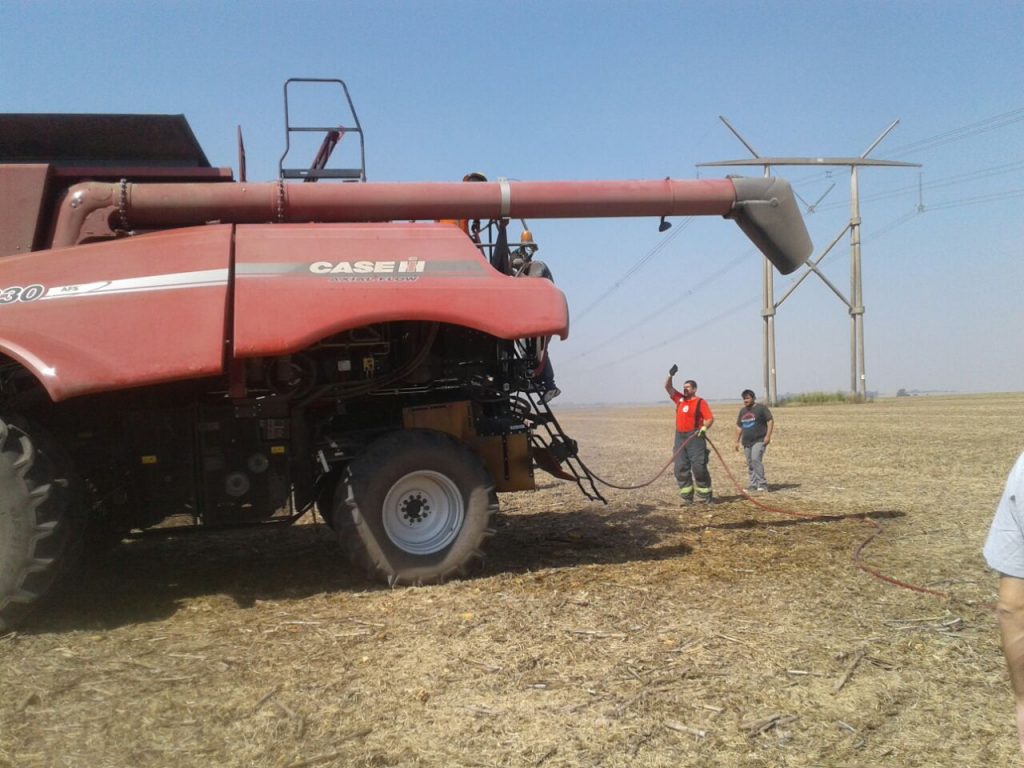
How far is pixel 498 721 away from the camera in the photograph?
3682mm

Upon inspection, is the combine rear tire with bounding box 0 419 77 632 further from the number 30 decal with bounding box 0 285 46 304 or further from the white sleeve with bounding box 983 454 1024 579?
the white sleeve with bounding box 983 454 1024 579

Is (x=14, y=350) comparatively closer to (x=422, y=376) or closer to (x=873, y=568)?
(x=422, y=376)

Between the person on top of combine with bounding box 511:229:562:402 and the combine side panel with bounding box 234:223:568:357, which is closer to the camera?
the combine side panel with bounding box 234:223:568:357

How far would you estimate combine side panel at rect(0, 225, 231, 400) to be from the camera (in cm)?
525

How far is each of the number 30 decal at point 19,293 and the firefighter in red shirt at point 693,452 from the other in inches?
295

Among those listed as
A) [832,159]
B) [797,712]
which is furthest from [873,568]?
[832,159]

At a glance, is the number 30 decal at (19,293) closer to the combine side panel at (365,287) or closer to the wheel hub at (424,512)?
the combine side panel at (365,287)

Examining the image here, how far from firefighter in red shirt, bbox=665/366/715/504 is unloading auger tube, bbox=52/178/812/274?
11.0 feet

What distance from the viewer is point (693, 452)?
34.2ft

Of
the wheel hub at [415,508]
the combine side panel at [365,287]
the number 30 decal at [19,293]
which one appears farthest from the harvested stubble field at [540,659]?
the number 30 decal at [19,293]

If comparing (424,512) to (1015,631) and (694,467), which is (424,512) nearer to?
(1015,631)

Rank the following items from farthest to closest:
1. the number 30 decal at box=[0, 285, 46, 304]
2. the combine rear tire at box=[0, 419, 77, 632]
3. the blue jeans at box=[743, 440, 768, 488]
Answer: the blue jeans at box=[743, 440, 768, 488], the number 30 decal at box=[0, 285, 46, 304], the combine rear tire at box=[0, 419, 77, 632]

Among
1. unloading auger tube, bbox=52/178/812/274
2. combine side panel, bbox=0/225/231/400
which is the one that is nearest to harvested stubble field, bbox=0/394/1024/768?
combine side panel, bbox=0/225/231/400

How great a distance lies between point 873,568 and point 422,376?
3858 mm
